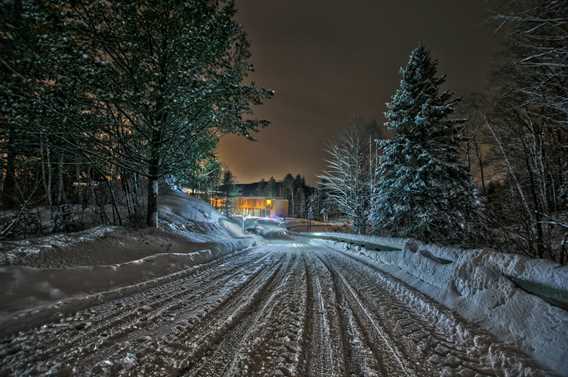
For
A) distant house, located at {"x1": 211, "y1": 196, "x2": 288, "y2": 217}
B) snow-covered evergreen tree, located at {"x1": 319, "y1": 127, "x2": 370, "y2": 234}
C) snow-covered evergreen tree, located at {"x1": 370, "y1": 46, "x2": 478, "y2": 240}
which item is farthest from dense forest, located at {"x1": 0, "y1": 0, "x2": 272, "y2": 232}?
distant house, located at {"x1": 211, "y1": 196, "x2": 288, "y2": 217}

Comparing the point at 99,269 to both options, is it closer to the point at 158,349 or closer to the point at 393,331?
the point at 158,349

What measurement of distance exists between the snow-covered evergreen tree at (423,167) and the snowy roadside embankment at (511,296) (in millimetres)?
6510

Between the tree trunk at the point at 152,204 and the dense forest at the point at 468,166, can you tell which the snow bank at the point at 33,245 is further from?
the dense forest at the point at 468,166

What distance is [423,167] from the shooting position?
9.59 m

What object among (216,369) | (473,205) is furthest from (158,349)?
(473,205)

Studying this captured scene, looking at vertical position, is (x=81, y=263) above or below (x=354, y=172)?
below

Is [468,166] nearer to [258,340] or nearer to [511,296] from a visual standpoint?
[511,296]

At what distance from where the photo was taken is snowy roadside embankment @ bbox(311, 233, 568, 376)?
6.23ft

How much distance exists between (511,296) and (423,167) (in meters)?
8.28

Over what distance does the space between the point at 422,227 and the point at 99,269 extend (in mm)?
10808

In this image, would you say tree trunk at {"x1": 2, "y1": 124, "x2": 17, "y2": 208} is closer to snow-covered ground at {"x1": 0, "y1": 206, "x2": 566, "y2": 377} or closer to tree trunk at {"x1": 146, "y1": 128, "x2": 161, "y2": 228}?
tree trunk at {"x1": 146, "y1": 128, "x2": 161, "y2": 228}

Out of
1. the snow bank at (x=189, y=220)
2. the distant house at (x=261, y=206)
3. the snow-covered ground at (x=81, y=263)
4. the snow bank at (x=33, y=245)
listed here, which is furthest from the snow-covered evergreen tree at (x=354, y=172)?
the distant house at (x=261, y=206)

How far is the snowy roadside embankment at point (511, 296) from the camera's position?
6.23 feet

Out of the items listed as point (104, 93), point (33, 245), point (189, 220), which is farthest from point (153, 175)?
point (189, 220)
